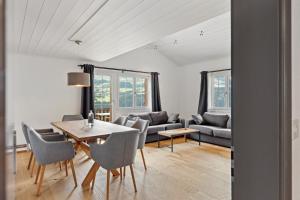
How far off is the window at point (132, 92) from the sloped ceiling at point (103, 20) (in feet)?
6.95

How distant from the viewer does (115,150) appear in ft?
7.54

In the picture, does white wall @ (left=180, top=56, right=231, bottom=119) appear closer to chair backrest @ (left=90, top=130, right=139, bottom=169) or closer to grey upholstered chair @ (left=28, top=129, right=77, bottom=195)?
chair backrest @ (left=90, top=130, right=139, bottom=169)

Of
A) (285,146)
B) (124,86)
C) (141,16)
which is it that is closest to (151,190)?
(285,146)

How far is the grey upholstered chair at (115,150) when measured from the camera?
2293 millimetres

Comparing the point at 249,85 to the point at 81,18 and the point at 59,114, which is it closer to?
the point at 81,18

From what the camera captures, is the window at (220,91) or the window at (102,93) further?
the window at (220,91)

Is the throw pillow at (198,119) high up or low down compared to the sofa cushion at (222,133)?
up

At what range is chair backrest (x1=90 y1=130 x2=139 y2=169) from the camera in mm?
2293

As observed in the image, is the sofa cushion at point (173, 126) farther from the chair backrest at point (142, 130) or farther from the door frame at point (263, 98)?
the door frame at point (263, 98)

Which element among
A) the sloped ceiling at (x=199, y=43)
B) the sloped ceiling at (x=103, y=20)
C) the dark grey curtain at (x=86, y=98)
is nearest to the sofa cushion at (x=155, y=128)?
the dark grey curtain at (x=86, y=98)

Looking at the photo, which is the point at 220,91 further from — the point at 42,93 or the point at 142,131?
the point at 42,93

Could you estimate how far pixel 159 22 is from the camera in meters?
2.73

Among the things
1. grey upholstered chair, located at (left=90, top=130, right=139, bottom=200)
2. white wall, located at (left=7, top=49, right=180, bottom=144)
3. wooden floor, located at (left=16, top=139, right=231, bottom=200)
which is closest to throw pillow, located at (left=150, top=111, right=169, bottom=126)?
wooden floor, located at (left=16, top=139, right=231, bottom=200)

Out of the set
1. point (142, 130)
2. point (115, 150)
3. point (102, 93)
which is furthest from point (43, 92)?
point (115, 150)
